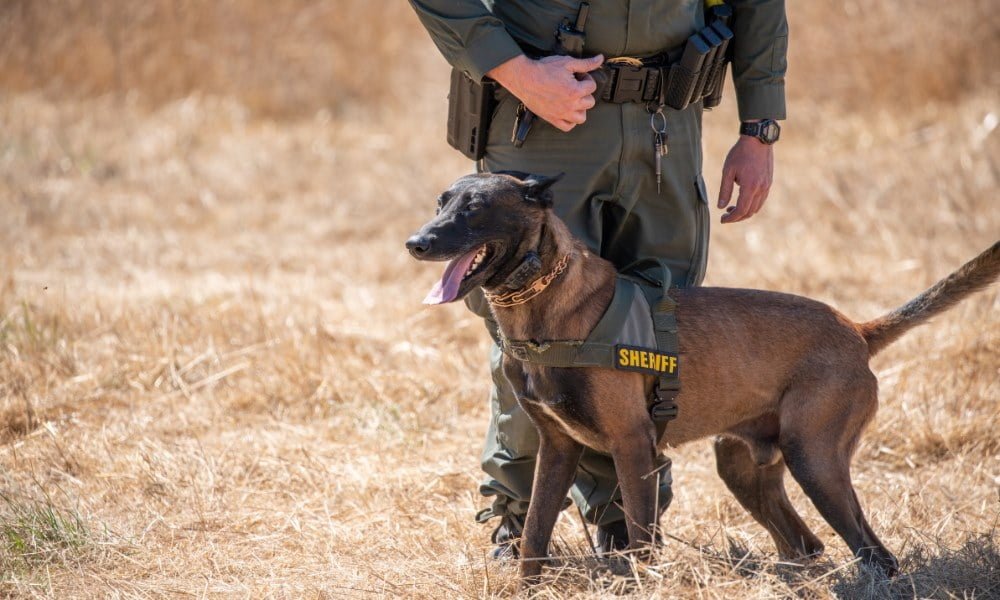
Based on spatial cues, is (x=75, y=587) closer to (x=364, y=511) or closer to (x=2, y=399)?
(x=364, y=511)

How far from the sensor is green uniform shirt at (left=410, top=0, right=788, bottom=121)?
3479mm

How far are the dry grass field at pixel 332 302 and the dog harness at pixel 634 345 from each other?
54 centimetres

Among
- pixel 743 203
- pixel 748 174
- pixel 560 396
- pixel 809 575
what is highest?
pixel 748 174

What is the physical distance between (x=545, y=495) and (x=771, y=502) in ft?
3.02

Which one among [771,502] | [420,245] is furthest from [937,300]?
[420,245]

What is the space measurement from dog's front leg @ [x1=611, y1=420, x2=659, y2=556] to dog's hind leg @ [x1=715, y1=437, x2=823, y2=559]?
596 mm

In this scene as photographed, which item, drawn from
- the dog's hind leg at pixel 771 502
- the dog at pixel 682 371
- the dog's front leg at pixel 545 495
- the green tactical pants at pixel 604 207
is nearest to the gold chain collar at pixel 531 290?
the dog at pixel 682 371

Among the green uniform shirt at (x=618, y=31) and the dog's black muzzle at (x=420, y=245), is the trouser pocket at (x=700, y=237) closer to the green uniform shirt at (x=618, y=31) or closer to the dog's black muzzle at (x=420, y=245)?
the green uniform shirt at (x=618, y=31)

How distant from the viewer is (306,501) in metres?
4.40

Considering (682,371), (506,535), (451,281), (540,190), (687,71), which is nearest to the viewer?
(451,281)

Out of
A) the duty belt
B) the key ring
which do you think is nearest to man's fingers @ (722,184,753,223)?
the key ring

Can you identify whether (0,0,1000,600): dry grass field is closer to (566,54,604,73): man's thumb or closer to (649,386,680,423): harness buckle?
(649,386,680,423): harness buckle

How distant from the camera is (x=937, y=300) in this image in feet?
12.2

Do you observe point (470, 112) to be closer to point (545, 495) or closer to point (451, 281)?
point (451, 281)
